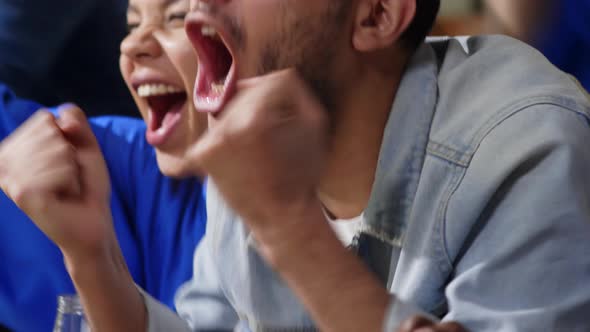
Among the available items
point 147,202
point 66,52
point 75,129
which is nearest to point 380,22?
point 75,129

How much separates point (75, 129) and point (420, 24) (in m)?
0.37

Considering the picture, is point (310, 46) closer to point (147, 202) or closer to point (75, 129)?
point (75, 129)

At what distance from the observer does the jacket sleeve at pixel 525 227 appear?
0.67 meters

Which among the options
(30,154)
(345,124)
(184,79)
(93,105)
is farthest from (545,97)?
(93,105)

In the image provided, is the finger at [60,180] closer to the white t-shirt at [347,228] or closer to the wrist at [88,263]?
the wrist at [88,263]

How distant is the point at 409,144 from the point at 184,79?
533 mm

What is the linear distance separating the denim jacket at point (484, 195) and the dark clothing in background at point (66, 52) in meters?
0.65

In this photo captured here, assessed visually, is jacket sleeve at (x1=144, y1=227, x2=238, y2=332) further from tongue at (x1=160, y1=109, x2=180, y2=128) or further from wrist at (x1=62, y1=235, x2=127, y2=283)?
tongue at (x1=160, y1=109, x2=180, y2=128)

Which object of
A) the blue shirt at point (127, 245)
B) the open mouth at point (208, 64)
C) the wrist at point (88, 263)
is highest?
the open mouth at point (208, 64)

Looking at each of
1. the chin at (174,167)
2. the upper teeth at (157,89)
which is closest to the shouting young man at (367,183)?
the chin at (174,167)

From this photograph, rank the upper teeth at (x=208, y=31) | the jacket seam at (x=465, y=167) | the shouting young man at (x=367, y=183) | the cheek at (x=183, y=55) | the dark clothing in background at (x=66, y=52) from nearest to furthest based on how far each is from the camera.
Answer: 1. the shouting young man at (x=367, y=183)
2. the jacket seam at (x=465, y=167)
3. the upper teeth at (x=208, y=31)
4. the cheek at (x=183, y=55)
5. the dark clothing in background at (x=66, y=52)

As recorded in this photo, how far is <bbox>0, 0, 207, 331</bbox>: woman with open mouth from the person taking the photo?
4.07 feet

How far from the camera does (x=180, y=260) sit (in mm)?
1234

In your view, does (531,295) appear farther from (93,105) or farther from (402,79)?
(93,105)
